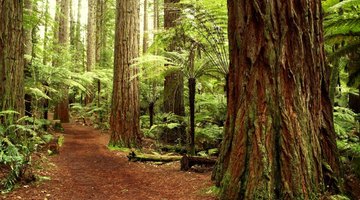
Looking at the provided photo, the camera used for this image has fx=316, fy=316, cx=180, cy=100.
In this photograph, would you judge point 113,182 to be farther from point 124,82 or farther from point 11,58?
point 124,82

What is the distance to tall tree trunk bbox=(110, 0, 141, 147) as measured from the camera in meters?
7.55

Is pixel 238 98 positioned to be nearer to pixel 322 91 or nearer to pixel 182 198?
pixel 322 91

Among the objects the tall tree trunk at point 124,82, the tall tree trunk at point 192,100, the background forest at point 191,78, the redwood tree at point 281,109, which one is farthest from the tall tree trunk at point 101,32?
the redwood tree at point 281,109

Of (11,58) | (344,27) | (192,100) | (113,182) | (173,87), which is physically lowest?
(113,182)

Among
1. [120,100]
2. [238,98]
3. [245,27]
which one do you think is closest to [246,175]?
[238,98]

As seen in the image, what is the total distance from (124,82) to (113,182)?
3.63 m

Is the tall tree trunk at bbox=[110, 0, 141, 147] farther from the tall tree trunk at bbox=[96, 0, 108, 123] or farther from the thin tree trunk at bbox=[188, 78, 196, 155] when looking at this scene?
the tall tree trunk at bbox=[96, 0, 108, 123]

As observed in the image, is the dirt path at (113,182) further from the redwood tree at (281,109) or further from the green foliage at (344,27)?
the green foliage at (344,27)

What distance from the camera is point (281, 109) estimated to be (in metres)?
2.83

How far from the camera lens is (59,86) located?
10.9m

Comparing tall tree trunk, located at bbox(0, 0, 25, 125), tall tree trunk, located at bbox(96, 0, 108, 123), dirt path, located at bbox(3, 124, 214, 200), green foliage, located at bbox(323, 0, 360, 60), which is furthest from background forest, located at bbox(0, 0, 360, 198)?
tall tree trunk, located at bbox(96, 0, 108, 123)

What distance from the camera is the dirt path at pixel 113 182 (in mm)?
3635

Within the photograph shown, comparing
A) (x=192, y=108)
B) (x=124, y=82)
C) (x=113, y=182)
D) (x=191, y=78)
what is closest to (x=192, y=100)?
(x=192, y=108)

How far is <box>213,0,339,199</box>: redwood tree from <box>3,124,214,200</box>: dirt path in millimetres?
765
